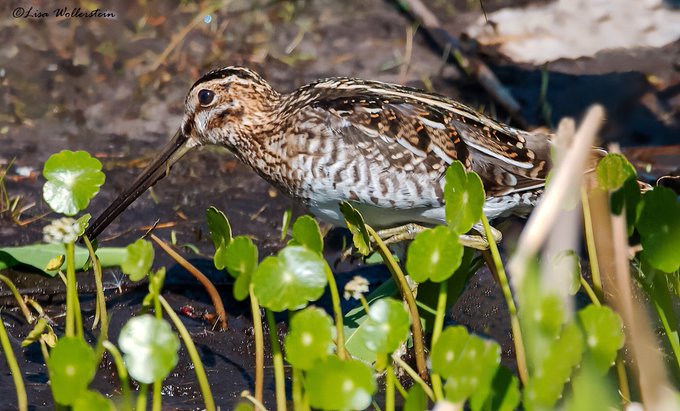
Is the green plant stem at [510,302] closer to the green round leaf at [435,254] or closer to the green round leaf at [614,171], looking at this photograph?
the green round leaf at [435,254]

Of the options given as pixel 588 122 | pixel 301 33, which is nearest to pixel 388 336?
pixel 588 122

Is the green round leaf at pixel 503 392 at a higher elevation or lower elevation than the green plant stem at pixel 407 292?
lower

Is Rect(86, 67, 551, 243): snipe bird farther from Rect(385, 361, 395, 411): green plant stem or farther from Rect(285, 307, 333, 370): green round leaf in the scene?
Rect(285, 307, 333, 370): green round leaf

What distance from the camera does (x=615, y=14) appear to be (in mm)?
5895

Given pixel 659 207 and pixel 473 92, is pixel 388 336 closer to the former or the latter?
pixel 659 207

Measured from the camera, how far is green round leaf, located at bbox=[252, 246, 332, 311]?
2803 millimetres

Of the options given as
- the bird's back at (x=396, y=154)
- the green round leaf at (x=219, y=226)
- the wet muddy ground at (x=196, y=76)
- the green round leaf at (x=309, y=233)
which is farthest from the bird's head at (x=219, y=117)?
the green round leaf at (x=309, y=233)

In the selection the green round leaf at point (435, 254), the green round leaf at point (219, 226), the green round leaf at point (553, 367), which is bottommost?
the green round leaf at point (553, 367)

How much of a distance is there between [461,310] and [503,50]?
187 centimetres

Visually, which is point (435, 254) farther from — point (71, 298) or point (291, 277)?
point (71, 298)

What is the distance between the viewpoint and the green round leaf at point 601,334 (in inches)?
106

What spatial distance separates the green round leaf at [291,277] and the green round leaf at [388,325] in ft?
0.49

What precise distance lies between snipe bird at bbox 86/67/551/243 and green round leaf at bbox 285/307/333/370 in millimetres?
1148

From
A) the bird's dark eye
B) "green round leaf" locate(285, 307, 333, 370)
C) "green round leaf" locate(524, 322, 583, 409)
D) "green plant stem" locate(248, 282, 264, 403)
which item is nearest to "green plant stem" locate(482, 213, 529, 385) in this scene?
"green round leaf" locate(524, 322, 583, 409)
